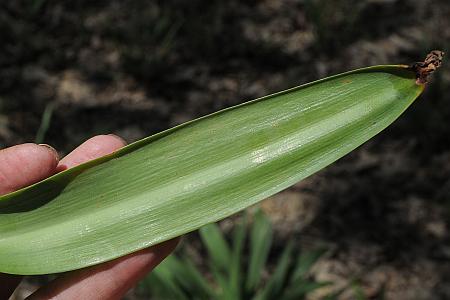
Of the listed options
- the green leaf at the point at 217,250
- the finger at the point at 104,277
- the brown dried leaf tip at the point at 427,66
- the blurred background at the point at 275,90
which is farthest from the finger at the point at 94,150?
the blurred background at the point at 275,90

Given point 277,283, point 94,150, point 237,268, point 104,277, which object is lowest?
point 277,283

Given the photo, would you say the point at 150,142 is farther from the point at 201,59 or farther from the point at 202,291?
the point at 201,59

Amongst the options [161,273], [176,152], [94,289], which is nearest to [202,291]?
[161,273]

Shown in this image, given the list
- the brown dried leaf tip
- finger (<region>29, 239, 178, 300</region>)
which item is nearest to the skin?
finger (<region>29, 239, 178, 300</region>)

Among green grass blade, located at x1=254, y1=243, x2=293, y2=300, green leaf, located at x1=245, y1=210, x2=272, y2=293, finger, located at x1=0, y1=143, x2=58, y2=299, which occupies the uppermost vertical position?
finger, located at x1=0, y1=143, x2=58, y2=299

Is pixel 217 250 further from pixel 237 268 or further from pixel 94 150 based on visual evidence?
pixel 94 150

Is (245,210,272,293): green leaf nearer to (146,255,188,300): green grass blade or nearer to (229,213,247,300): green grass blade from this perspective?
(229,213,247,300): green grass blade

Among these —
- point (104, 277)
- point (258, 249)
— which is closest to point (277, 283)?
point (258, 249)
